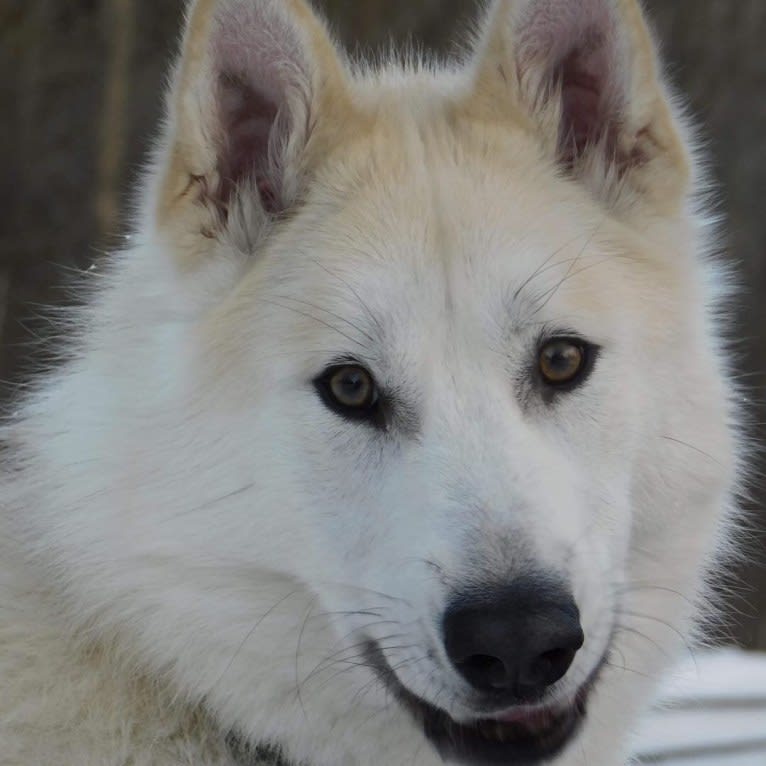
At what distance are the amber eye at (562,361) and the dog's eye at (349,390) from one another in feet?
1.26

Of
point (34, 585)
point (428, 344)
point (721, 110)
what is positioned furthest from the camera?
point (721, 110)

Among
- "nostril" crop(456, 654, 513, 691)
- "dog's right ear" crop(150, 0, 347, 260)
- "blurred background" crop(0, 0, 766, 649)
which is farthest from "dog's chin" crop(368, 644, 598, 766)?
"blurred background" crop(0, 0, 766, 649)

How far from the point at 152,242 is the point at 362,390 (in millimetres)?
715

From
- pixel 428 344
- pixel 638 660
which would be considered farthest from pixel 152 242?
pixel 638 660

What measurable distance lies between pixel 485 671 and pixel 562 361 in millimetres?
761

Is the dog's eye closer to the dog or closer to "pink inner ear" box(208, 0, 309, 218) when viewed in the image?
the dog

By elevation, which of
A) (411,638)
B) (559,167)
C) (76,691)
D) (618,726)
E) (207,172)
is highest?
(559,167)

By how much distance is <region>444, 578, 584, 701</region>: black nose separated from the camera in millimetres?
2393

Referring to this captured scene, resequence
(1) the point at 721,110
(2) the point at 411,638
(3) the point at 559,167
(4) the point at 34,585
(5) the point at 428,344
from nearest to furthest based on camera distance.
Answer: (2) the point at 411,638, (5) the point at 428,344, (4) the point at 34,585, (3) the point at 559,167, (1) the point at 721,110

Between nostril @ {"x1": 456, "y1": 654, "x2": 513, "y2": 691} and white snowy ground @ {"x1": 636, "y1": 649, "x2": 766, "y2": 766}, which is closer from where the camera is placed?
nostril @ {"x1": 456, "y1": 654, "x2": 513, "y2": 691}

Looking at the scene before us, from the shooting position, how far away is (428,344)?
2.76 meters

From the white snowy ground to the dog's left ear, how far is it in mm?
1966

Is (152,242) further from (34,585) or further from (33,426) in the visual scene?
(34,585)

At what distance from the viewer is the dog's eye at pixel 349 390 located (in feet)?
Result: 9.20
